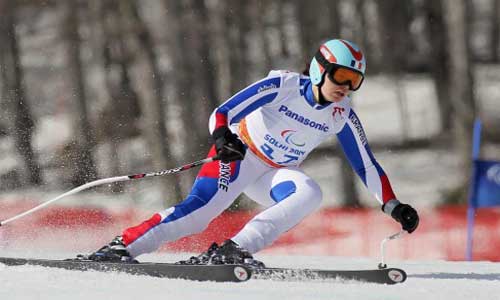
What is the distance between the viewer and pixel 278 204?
14.2 ft

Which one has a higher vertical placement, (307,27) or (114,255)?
(307,27)

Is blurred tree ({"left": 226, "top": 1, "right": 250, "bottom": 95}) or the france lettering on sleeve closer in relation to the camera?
the france lettering on sleeve

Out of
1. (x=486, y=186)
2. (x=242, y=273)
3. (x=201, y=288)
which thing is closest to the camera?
(x=201, y=288)

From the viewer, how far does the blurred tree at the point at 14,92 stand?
1548cm

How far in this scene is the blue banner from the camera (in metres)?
7.30

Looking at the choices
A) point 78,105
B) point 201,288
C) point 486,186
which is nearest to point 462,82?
point 78,105

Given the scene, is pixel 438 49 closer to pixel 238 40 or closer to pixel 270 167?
pixel 238 40

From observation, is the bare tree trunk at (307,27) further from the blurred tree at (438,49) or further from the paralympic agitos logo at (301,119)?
the paralympic agitos logo at (301,119)

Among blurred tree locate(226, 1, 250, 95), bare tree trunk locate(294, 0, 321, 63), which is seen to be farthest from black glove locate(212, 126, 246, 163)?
bare tree trunk locate(294, 0, 321, 63)

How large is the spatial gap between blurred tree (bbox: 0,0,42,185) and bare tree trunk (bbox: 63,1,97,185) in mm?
690

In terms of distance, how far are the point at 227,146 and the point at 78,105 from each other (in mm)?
12326

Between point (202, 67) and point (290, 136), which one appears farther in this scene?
point (202, 67)

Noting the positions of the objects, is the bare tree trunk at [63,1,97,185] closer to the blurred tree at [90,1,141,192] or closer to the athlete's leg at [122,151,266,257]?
the blurred tree at [90,1,141,192]

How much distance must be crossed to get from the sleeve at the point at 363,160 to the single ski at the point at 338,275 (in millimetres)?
679
